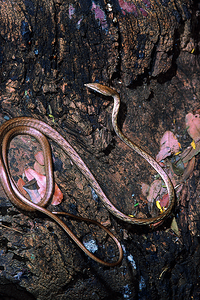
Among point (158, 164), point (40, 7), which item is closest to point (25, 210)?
point (158, 164)

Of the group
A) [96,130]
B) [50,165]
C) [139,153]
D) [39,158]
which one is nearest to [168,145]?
[139,153]

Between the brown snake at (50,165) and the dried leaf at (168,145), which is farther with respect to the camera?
the dried leaf at (168,145)

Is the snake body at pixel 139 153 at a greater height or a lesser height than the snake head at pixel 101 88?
lesser

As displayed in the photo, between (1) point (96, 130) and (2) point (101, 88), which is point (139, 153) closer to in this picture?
(1) point (96, 130)

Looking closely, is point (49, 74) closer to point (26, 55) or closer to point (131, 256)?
point (26, 55)

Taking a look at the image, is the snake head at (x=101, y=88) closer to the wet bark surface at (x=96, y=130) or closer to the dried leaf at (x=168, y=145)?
the wet bark surface at (x=96, y=130)

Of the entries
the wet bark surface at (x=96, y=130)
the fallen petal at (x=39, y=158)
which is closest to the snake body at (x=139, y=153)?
the wet bark surface at (x=96, y=130)
